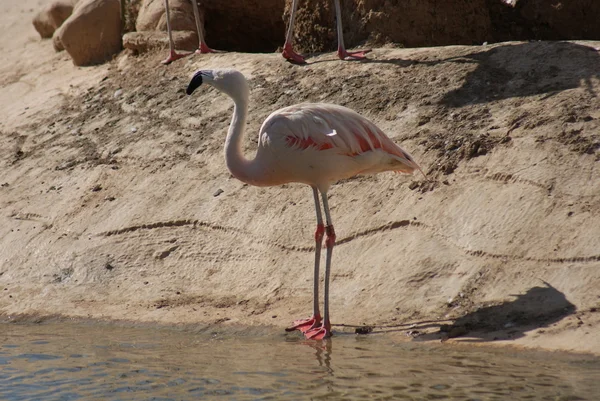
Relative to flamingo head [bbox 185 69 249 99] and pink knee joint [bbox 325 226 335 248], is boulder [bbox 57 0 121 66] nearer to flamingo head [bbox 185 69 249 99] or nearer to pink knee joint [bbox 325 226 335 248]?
flamingo head [bbox 185 69 249 99]

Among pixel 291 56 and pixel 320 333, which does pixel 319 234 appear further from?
pixel 291 56

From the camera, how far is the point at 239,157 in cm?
601

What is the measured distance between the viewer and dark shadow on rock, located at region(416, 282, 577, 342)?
18.2ft

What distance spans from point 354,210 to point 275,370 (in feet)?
6.33

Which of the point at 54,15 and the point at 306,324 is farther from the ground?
the point at 54,15

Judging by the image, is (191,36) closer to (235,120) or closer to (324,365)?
(235,120)

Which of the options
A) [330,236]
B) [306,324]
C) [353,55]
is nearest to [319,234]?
[330,236]

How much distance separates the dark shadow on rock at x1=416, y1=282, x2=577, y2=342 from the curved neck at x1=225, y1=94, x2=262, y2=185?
1410 millimetres

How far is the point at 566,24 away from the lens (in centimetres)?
947

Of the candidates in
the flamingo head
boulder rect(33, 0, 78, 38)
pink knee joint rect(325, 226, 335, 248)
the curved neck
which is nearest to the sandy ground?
pink knee joint rect(325, 226, 335, 248)

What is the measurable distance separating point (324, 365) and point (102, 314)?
2039 mm

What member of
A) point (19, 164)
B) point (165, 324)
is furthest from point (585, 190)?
point (19, 164)

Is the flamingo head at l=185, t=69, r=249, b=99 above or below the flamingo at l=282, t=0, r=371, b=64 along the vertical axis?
above

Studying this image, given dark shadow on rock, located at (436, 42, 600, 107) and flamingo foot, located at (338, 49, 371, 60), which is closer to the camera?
dark shadow on rock, located at (436, 42, 600, 107)
